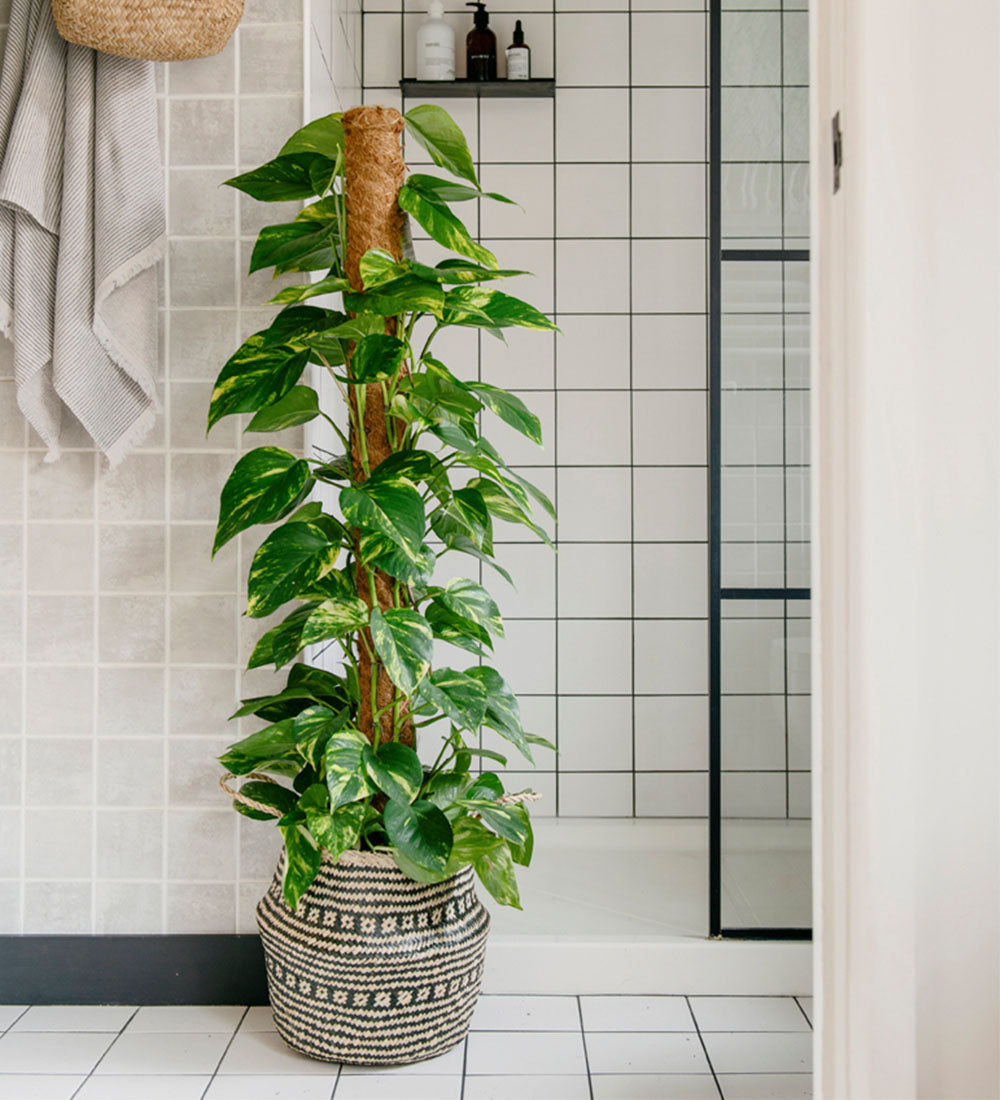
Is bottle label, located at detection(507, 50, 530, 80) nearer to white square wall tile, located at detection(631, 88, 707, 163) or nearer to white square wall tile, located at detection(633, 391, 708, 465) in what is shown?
white square wall tile, located at detection(631, 88, 707, 163)

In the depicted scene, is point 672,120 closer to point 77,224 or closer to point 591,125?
point 591,125

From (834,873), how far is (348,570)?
800mm

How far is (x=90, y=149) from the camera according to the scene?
1.70m

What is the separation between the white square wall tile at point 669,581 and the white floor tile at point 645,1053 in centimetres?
113

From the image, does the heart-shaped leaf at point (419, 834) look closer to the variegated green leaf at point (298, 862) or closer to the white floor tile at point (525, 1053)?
the variegated green leaf at point (298, 862)

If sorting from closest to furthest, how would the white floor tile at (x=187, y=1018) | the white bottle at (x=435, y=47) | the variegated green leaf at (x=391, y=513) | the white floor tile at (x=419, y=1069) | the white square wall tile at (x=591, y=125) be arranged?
the variegated green leaf at (x=391, y=513) < the white floor tile at (x=419, y=1069) < the white floor tile at (x=187, y=1018) < the white bottle at (x=435, y=47) < the white square wall tile at (x=591, y=125)

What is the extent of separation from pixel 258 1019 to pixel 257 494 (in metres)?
0.94

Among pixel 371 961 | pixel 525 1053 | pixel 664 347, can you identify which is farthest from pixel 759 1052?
pixel 664 347

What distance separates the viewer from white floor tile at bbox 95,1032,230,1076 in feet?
5.20

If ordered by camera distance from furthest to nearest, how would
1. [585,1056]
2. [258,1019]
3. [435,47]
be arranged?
[435,47], [258,1019], [585,1056]

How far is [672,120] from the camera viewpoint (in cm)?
260

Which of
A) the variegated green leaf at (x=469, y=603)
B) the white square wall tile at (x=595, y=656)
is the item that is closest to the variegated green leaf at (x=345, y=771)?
the variegated green leaf at (x=469, y=603)

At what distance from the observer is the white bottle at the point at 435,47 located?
2494 mm

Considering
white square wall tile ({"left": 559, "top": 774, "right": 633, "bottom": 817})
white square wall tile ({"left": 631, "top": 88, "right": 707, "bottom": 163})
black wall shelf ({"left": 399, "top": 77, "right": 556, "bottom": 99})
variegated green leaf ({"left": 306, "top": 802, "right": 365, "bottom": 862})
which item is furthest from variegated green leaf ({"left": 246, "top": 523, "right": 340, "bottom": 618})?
white square wall tile ({"left": 631, "top": 88, "right": 707, "bottom": 163})
